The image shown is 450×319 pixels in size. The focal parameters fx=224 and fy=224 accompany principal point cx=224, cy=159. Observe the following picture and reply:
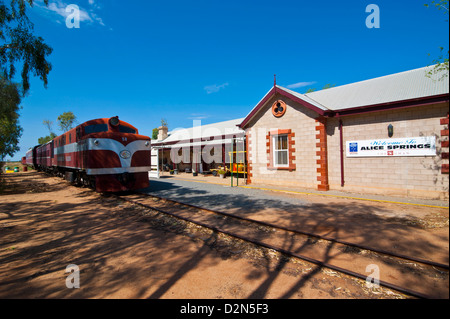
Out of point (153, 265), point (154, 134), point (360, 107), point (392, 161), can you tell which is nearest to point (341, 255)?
point (153, 265)

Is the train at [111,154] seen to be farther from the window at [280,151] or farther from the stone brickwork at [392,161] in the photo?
the stone brickwork at [392,161]

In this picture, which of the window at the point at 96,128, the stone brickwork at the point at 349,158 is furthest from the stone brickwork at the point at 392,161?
the window at the point at 96,128

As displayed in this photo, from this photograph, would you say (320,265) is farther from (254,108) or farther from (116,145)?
(254,108)

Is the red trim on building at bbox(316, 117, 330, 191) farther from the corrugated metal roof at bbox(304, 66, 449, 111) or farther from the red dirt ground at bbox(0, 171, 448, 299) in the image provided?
the red dirt ground at bbox(0, 171, 448, 299)

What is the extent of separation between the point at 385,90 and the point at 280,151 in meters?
5.52

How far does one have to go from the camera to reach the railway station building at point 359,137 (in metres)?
8.21

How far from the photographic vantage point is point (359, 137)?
998 centimetres

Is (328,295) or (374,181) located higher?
(374,181)

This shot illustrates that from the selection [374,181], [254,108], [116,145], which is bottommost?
[374,181]

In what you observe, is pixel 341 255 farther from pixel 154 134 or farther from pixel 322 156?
pixel 154 134

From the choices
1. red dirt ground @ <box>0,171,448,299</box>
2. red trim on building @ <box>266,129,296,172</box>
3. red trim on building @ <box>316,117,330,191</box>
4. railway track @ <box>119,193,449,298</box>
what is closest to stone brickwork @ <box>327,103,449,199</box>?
red trim on building @ <box>316,117,330,191</box>
